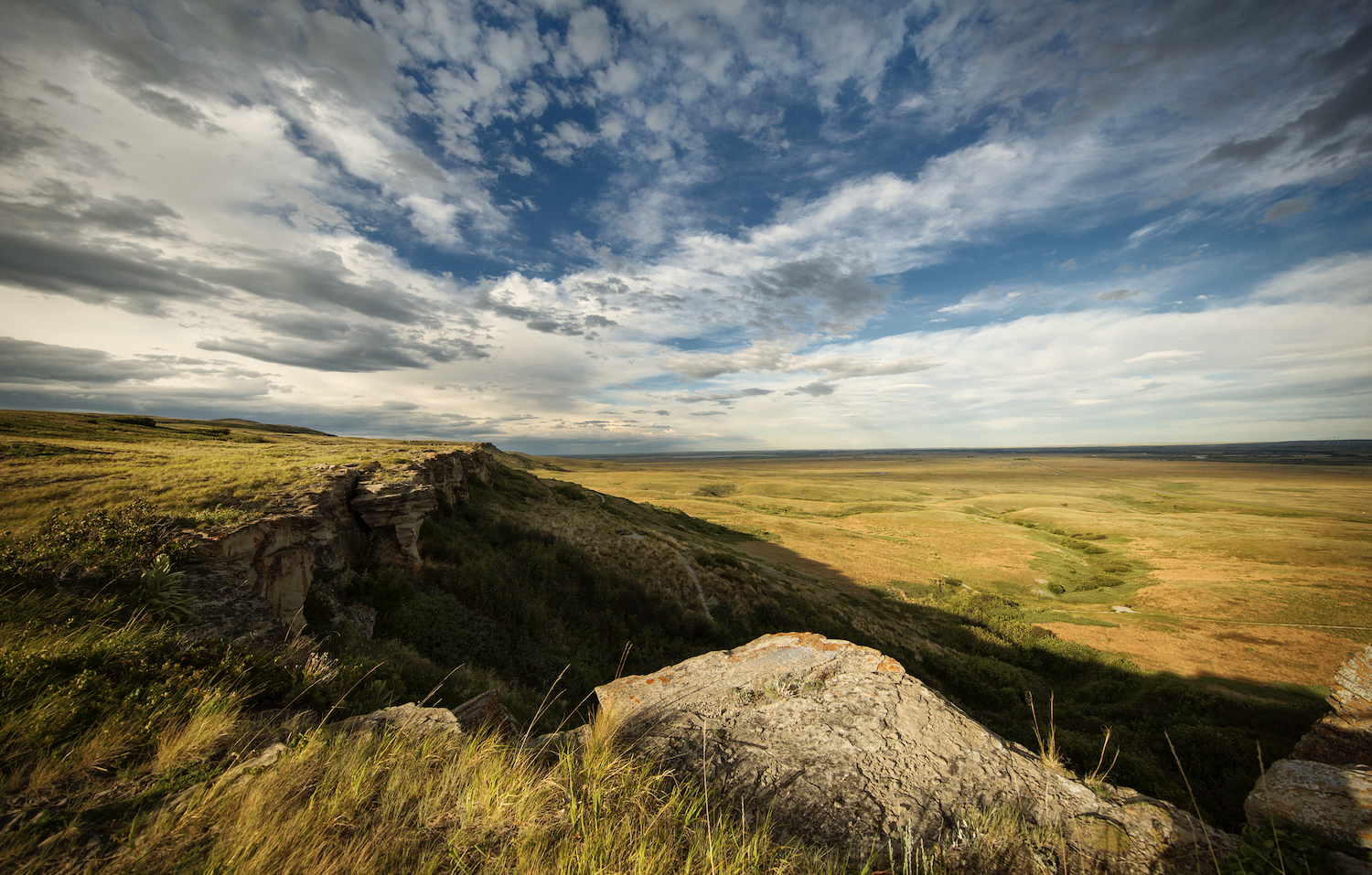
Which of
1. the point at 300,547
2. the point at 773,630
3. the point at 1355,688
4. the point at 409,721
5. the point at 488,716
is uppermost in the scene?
Answer: the point at 300,547

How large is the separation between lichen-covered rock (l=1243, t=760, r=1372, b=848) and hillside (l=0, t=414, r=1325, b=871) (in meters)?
1.90

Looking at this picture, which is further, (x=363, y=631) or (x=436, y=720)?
(x=363, y=631)

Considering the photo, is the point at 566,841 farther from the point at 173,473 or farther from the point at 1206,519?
the point at 1206,519

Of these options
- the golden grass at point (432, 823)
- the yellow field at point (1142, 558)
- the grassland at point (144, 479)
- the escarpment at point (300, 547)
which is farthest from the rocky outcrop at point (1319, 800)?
the yellow field at point (1142, 558)

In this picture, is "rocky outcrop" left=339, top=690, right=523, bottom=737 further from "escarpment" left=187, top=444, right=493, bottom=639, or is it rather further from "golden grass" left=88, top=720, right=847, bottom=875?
"escarpment" left=187, top=444, right=493, bottom=639

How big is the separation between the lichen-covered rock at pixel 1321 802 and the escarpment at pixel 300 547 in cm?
1347

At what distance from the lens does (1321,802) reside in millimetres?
5129

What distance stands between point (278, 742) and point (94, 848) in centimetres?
136

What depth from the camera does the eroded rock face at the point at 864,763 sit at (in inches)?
179

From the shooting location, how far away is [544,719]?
28.1ft

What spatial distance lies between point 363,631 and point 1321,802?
15.1 metres

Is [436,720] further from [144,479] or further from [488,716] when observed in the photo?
[144,479]

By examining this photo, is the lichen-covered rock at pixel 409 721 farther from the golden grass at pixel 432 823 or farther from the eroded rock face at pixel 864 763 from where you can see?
the eroded rock face at pixel 864 763

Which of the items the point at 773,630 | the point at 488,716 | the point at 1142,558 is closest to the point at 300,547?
the point at 488,716
